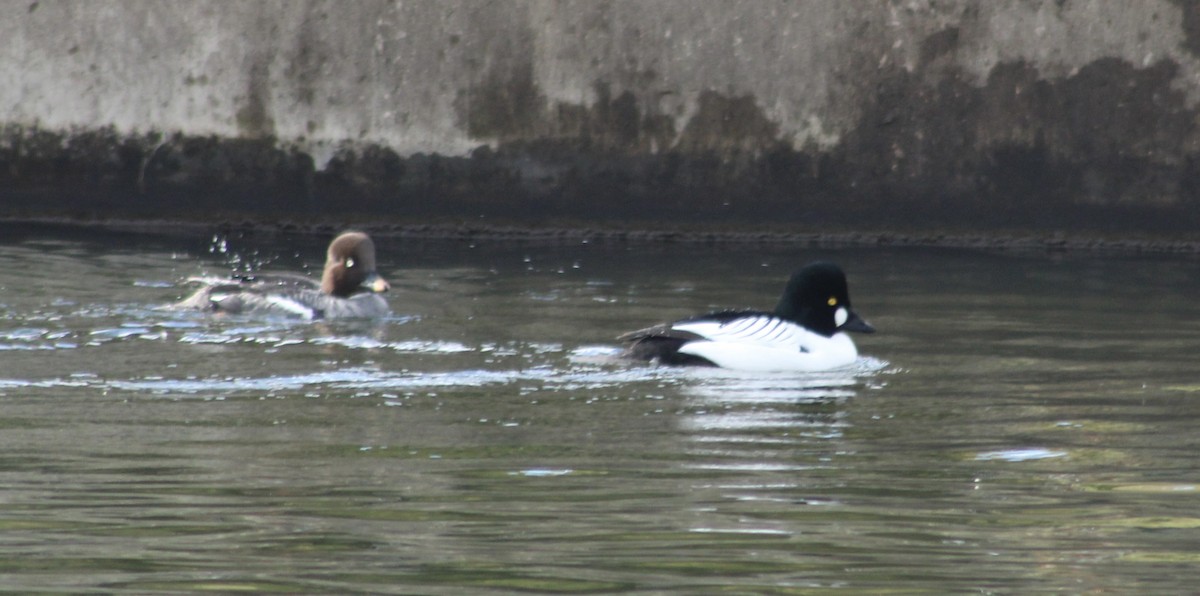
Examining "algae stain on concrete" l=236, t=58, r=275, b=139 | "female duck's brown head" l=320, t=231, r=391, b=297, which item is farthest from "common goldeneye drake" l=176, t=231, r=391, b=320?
"algae stain on concrete" l=236, t=58, r=275, b=139

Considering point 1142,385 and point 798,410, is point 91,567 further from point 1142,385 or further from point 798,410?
point 1142,385

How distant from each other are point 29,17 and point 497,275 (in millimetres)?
4574

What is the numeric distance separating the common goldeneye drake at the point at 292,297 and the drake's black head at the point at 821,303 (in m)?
2.46

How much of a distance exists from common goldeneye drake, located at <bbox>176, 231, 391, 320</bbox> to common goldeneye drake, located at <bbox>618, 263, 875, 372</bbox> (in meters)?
2.23

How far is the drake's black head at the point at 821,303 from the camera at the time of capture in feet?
31.2

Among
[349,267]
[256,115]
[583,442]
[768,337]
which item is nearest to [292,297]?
[349,267]

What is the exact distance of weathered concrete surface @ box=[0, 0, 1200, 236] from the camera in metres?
14.1

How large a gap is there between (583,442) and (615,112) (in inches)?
304

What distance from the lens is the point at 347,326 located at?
10.6m

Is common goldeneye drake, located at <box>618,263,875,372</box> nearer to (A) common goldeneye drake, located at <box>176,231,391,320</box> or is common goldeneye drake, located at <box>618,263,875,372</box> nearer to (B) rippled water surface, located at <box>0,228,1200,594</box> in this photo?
(B) rippled water surface, located at <box>0,228,1200,594</box>

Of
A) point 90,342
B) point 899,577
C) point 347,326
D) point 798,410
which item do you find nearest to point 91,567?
point 899,577

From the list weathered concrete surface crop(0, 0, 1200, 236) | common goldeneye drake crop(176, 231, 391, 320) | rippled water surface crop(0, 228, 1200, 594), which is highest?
weathered concrete surface crop(0, 0, 1200, 236)

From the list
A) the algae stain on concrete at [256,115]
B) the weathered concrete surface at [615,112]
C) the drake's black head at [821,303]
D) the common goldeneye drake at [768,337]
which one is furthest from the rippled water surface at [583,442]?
the algae stain on concrete at [256,115]

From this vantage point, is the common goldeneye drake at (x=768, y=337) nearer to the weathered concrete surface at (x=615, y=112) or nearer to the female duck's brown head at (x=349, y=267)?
the female duck's brown head at (x=349, y=267)
